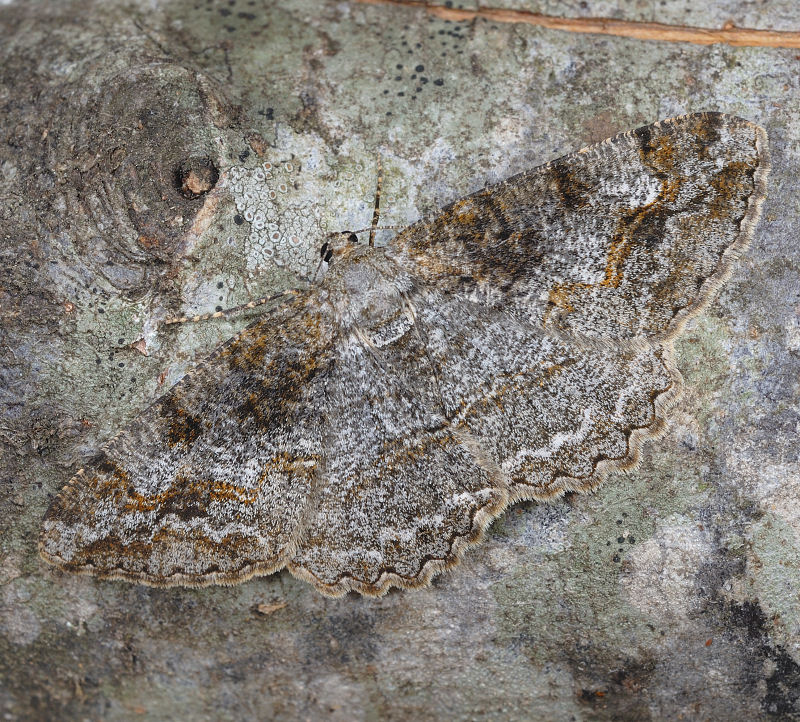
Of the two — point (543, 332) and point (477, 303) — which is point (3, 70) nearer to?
point (477, 303)

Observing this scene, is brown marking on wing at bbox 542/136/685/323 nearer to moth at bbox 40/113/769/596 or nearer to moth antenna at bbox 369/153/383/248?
moth at bbox 40/113/769/596

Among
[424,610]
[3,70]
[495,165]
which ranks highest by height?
[3,70]

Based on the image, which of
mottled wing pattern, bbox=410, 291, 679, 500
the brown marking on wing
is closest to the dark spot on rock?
mottled wing pattern, bbox=410, 291, 679, 500

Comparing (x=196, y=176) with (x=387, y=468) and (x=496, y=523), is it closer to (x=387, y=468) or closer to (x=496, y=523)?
(x=387, y=468)

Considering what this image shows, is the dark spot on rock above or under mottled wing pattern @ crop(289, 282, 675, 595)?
above

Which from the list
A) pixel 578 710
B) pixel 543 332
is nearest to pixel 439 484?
pixel 543 332

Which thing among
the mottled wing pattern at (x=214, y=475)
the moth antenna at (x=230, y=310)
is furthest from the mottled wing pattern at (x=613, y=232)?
the mottled wing pattern at (x=214, y=475)

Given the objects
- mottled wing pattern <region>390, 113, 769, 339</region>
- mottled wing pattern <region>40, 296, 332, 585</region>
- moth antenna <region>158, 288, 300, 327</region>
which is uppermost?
mottled wing pattern <region>390, 113, 769, 339</region>
